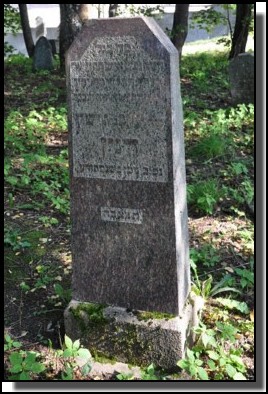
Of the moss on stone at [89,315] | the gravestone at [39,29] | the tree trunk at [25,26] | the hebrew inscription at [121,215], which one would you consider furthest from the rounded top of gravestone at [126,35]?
the gravestone at [39,29]

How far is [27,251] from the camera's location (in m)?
4.31

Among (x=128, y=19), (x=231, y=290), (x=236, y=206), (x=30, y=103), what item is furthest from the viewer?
(x=30, y=103)

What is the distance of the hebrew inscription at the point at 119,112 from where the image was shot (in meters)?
2.70

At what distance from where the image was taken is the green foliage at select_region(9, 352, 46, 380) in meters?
2.91

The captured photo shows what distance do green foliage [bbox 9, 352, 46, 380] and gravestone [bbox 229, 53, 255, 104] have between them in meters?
6.94

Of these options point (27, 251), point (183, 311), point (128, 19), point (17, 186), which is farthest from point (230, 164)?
point (128, 19)

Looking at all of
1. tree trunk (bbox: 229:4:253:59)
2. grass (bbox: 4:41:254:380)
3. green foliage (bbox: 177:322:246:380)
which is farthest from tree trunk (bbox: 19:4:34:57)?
green foliage (bbox: 177:322:246:380)

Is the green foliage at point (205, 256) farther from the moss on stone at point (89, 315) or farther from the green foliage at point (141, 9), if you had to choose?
the green foliage at point (141, 9)

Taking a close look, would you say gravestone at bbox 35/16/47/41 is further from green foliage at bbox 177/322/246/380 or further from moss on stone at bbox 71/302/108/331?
green foliage at bbox 177/322/246/380

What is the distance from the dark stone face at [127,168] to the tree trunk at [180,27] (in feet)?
36.3

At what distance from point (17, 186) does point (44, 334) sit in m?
2.50

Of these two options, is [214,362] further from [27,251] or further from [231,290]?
[27,251]

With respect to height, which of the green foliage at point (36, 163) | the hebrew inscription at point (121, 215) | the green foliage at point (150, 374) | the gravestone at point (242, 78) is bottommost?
the green foliage at point (150, 374)

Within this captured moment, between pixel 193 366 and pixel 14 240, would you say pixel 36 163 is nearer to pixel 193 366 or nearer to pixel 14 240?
Result: pixel 14 240
